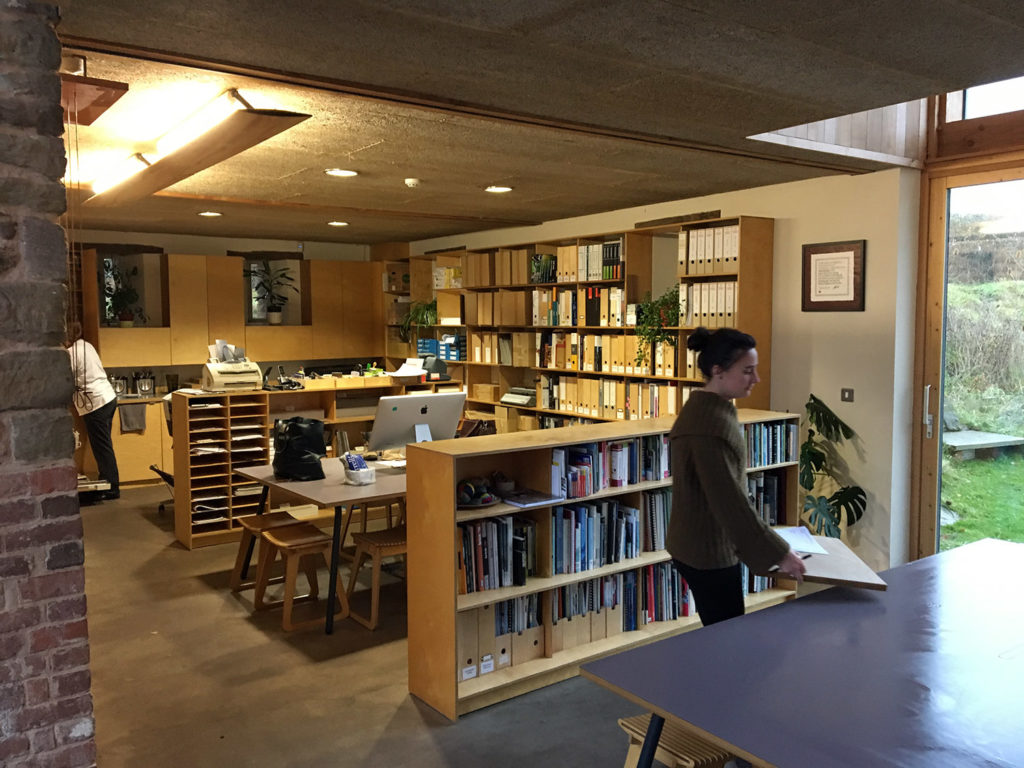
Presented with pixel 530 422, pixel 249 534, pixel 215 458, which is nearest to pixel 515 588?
pixel 249 534

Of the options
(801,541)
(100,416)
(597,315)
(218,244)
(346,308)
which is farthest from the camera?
(346,308)

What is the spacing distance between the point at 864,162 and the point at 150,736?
4676mm

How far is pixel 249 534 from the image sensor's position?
498 cm

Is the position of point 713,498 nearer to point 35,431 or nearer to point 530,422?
Result: point 35,431

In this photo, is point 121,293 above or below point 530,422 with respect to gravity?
above

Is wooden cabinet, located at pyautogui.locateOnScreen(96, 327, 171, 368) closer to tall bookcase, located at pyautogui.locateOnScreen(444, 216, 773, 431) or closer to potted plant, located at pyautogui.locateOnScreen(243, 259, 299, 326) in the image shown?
potted plant, located at pyautogui.locateOnScreen(243, 259, 299, 326)

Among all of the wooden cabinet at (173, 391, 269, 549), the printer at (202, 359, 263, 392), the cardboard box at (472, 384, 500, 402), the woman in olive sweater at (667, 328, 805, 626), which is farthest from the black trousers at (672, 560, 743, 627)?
the cardboard box at (472, 384, 500, 402)

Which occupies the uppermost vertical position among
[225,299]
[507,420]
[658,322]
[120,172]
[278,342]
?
[120,172]

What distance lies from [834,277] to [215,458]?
460cm

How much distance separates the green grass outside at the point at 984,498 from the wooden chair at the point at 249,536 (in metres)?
4.01

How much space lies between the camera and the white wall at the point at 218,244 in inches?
334

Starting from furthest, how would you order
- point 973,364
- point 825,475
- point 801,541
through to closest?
point 825,475, point 973,364, point 801,541

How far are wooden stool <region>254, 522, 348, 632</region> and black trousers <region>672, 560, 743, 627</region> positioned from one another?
242cm

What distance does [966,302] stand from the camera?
472cm
